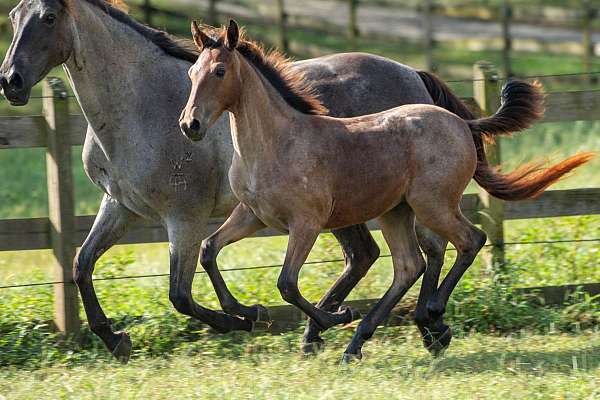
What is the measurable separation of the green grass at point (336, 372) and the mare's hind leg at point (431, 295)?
0.09 m

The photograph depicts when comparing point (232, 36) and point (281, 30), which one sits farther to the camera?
point (281, 30)

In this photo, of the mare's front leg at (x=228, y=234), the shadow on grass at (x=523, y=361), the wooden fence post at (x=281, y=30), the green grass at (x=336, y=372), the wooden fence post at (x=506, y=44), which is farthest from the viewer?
the wooden fence post at (x=281, y=30)

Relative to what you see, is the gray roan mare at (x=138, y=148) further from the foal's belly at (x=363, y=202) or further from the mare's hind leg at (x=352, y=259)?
the foal's belly at (x=363, y=202)

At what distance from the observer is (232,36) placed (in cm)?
550

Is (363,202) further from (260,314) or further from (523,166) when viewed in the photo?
(523,166)

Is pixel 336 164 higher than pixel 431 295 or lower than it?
higher

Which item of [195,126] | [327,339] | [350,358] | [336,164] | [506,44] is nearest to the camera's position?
[195,126]

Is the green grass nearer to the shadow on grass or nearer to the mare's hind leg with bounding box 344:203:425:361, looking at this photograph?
the shadow on grass

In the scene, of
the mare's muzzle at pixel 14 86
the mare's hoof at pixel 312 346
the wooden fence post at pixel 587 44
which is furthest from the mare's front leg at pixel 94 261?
the wooden fence post at pixel 587 44

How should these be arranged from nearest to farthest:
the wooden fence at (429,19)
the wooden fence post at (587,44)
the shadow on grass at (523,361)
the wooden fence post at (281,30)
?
the shadow on grass at (523,361), the wooden fence post at (587,44), the wooden fence at (429,19), the wooden fence post at (281,30)

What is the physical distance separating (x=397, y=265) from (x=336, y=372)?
0.89 meters

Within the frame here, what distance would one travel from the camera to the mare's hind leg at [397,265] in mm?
6074

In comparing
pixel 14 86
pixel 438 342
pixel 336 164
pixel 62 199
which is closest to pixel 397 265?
pixel 438 342

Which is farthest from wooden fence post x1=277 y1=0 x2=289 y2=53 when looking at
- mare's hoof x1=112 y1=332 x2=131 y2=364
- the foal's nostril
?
the foal's nostril
